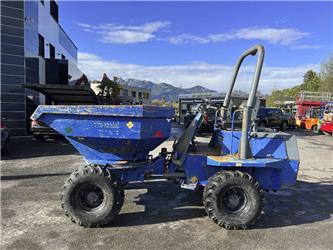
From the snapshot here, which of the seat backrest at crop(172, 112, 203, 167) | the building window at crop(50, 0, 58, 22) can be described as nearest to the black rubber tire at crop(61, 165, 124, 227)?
the seat backrest at crop(172, 112, 203, 167)

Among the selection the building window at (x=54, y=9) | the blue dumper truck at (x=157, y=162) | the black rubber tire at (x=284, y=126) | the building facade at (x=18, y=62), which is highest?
the building window at (x=54, y=9)

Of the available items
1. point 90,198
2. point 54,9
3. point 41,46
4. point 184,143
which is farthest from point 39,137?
point 54,9

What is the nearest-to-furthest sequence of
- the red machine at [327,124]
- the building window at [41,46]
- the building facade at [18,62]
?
the building facade at [18,62] → the building window at [41,46] → the red machine at [327,124]

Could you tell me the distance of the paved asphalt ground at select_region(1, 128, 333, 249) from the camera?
15.2ft

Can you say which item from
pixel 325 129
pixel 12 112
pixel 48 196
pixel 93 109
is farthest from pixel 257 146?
pixel 325 129

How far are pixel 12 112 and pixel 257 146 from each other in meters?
14.5

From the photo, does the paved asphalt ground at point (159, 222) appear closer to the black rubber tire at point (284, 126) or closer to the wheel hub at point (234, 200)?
the wheel hub at point (234, 200)

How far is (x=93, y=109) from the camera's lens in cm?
507

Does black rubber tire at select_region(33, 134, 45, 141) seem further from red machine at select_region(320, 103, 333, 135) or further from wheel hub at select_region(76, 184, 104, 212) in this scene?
red machine at select_region(320, 103, 333, 135)

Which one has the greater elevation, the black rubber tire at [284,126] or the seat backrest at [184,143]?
the seat backrest at [184,143]

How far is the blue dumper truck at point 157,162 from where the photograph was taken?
510cm

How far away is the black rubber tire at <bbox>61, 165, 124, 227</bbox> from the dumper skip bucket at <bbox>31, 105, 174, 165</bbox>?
455 mm

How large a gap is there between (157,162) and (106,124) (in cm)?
114

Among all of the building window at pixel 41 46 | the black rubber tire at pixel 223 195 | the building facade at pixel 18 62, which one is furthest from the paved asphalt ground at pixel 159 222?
the building window at pixel 41 46
